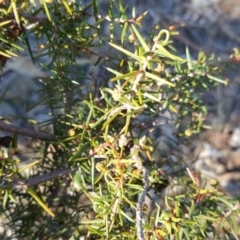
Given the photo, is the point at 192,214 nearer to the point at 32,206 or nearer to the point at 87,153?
the point at 87,153

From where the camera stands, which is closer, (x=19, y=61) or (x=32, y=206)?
(x=32, y=206)

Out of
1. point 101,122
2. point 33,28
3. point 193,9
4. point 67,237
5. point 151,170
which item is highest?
point 33,28

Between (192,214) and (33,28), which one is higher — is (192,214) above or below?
below

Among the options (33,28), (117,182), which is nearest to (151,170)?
(117,182)

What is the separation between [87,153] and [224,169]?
160cm

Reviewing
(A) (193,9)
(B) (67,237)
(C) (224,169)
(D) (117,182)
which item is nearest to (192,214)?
(D) (117,182)

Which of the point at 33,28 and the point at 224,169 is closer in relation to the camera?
the point at 33,28

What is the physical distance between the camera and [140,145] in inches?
34.9

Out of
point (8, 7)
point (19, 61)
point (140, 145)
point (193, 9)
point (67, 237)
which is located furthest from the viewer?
point (193, 9)

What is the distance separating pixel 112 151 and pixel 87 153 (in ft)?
0.22

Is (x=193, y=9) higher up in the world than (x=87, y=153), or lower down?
lower down

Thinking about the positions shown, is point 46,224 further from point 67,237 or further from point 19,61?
point 19,61

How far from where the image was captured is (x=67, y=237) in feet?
3.29

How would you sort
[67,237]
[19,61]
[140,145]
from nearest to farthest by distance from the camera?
[140,145] → [67,237] → [19,61]
